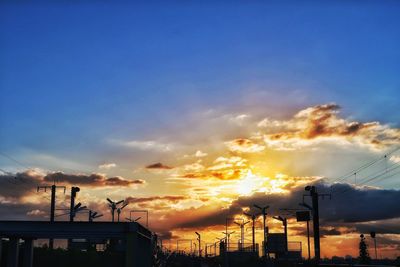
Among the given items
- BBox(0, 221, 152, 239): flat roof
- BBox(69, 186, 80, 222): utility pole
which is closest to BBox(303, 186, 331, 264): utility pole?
BBox(0, 221, 152, 239): flat roof

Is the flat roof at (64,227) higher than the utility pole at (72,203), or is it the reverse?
the utility pole at (72,203)

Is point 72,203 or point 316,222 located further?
point 72,203

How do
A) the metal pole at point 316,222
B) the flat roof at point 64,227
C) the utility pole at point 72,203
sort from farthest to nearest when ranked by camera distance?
the utility pole at point 72,203 < the metal pole at point 316,222 < the flat roof at point 64,227

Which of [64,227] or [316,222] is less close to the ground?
[316,222]

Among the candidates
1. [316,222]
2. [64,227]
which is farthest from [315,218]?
[64,227]

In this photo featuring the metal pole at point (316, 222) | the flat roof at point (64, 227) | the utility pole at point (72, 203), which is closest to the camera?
the flat roof at point (64, 227)

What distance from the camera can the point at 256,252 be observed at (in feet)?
322

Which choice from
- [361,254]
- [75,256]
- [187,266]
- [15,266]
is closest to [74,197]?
[75,256]

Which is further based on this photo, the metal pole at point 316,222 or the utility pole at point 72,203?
the utility pole at point 72,203

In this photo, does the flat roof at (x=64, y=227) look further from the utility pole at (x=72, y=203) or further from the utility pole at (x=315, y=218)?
the utility pole at (x=72, y=203)

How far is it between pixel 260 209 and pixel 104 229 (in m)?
72.0

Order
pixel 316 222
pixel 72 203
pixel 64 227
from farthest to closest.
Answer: pixel 72 203 < pixel 316 222 < pixel 64 227

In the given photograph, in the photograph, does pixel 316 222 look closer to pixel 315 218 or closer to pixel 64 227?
pixel 315 218

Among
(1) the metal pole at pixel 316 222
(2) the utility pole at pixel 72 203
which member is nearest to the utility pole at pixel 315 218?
(1) the metal pole at pixel 316 222
